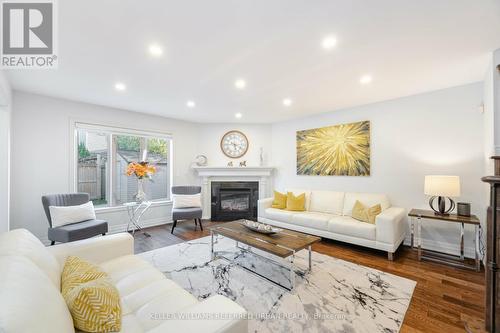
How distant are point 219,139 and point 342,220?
3489mm

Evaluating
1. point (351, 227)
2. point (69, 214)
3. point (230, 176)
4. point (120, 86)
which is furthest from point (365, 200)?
point (69, 214)

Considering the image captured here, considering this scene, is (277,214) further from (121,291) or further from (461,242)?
(121,291)

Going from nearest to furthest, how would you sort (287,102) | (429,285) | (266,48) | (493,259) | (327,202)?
(493,259)
(266,48)
(429,285)
(287,102)
(327,202)

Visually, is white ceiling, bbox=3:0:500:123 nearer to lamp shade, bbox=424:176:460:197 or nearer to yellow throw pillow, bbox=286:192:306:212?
lamp shade, bbox=424:176:460:197

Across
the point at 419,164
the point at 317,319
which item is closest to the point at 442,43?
the point at 419,164

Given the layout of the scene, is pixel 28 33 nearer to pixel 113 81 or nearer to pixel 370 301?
pixel 113 81

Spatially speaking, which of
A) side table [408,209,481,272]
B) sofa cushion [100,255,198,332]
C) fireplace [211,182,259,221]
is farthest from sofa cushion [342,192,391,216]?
sofa cushion [100,255,198,332]

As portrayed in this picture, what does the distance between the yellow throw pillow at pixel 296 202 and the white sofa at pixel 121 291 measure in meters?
3.01

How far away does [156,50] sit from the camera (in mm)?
2195

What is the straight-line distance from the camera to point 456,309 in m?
1.97

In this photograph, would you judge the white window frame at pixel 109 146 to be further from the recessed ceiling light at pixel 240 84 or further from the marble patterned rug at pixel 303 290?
the recessed ceiling light at pixel 240 84

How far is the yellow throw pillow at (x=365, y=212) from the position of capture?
3.32m

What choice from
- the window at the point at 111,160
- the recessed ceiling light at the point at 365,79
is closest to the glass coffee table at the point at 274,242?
the recessed ceiling light at the point at 365,79

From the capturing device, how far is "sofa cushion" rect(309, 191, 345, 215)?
4.06m
